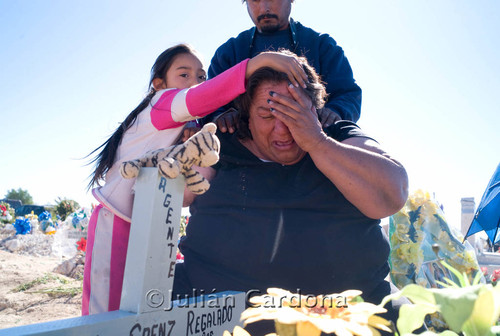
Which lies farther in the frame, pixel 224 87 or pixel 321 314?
pixel 224 87

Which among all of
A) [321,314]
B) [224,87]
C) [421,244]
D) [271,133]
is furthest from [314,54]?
[321,314]

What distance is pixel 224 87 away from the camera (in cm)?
171

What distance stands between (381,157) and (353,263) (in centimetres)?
46

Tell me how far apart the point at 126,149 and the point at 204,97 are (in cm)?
51

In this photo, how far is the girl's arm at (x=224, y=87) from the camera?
1.71m

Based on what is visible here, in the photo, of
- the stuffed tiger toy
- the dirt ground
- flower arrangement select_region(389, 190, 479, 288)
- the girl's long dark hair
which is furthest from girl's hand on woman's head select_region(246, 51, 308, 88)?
Result: the dirt ground

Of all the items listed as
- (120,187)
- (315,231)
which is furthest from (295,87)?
(120,187)

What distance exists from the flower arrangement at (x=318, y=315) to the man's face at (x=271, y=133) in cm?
127

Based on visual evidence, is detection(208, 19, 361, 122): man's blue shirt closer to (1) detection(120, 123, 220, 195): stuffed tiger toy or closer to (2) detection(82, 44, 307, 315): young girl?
(2) detection(82, 44, 307, 315): young girl

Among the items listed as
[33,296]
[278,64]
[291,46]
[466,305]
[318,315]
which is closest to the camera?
[466,305]

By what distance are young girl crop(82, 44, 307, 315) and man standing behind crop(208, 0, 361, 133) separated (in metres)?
0.79

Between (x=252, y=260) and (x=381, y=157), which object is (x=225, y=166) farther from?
(x=381, y=157)

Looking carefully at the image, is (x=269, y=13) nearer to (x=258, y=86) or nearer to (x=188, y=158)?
(x=258, y=86)

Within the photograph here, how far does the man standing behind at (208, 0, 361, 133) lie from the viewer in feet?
8.34
